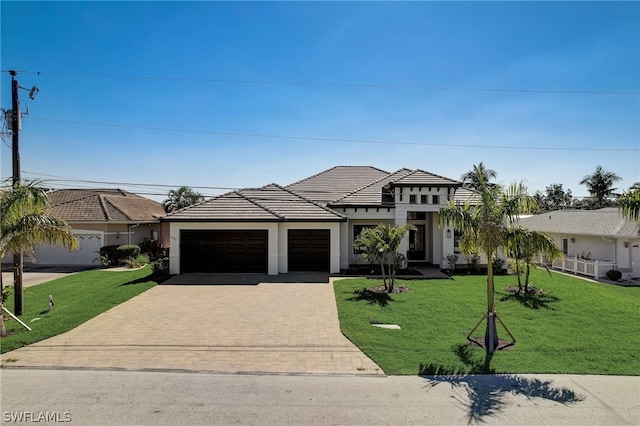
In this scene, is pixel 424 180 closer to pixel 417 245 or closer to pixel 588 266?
pixel 417 245

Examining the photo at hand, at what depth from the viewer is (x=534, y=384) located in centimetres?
645

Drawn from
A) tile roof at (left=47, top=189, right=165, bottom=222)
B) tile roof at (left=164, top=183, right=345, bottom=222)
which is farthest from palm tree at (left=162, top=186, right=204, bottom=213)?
tile roof at (left=164, top=183, right=345, bottom=222)

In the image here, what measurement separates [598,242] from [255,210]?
19465 millimetres

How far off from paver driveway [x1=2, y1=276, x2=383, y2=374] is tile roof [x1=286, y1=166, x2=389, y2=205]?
437 inches

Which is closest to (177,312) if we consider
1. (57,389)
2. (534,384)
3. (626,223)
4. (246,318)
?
(246,318)

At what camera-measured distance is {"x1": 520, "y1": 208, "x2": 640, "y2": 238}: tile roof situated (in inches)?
721

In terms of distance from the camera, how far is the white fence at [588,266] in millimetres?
18156

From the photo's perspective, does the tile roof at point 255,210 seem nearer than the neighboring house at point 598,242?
Yes

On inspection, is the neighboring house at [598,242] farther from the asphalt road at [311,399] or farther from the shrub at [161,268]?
the shrub at [161,268]

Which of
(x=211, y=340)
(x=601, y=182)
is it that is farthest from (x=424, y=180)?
(x=601, y=182)

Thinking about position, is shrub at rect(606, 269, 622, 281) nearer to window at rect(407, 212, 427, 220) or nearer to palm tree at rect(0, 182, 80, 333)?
window at rect(407, 212, 427, 220)

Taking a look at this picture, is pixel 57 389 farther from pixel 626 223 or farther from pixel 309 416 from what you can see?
pixel 626 223

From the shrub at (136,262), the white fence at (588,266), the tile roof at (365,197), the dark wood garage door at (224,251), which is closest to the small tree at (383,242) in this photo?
the tile roof at (365,197)

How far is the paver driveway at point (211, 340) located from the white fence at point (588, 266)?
1517cm
